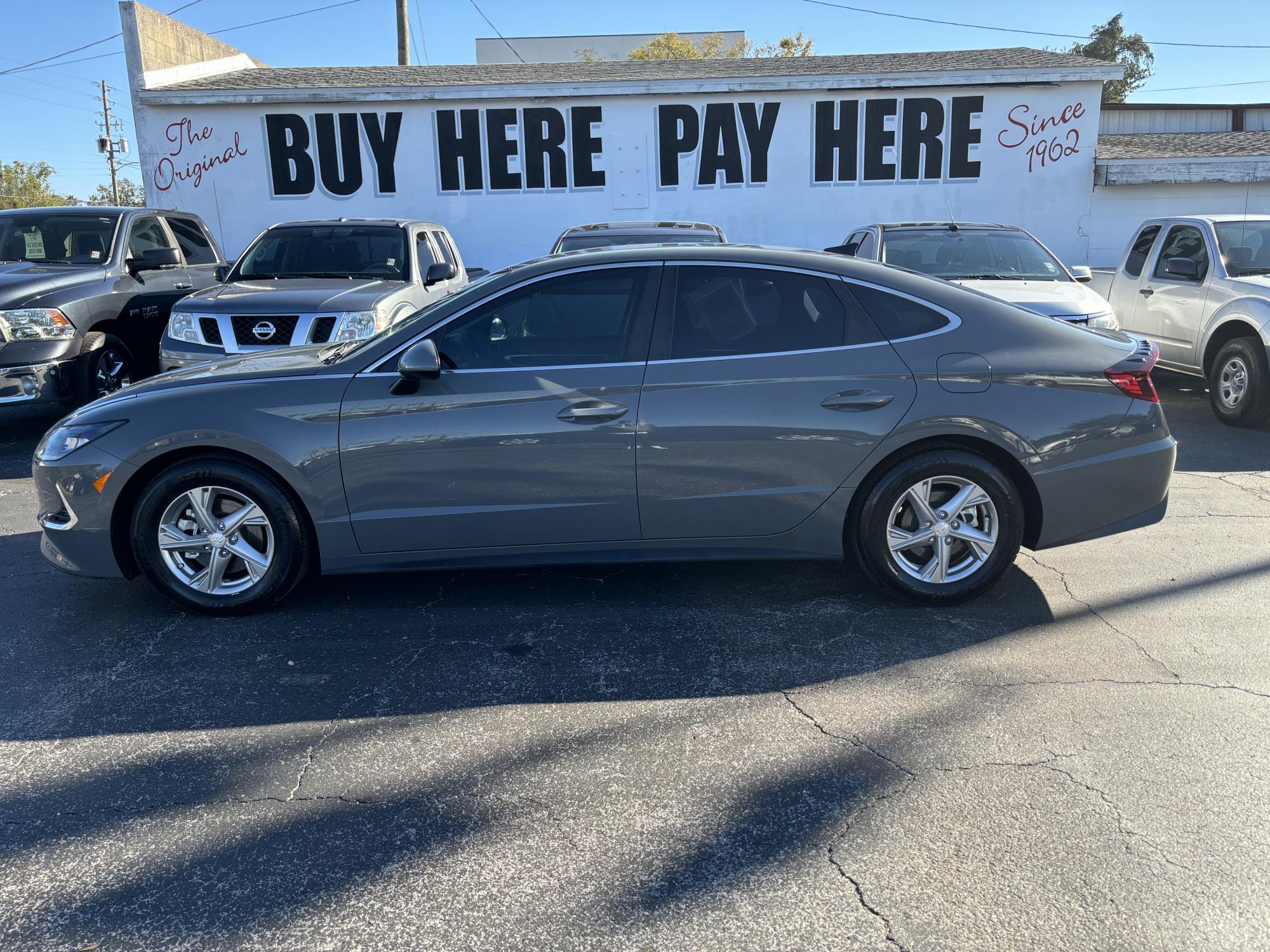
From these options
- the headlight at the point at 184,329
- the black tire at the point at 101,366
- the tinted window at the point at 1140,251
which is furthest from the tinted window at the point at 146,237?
the tinted window at the point at 1140,251

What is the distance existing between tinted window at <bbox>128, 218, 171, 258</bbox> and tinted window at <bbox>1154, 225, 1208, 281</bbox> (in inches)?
395

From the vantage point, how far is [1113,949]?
2420mm

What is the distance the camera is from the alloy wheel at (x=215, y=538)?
14.7 ft

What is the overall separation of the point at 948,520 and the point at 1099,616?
0.83 meters

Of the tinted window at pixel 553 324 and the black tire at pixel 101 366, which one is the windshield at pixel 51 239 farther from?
the tinted window at pixel 553 324

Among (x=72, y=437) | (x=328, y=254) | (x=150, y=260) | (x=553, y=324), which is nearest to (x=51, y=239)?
(x=150, y=260)

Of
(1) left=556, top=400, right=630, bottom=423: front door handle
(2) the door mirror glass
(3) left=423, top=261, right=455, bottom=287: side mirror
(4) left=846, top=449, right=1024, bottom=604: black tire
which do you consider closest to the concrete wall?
(3) left=423, top=261, right=455, bottom=287: side mirror

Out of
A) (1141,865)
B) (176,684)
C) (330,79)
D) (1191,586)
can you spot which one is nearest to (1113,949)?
(1141,865)

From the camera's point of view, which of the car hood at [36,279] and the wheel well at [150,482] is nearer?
the wheel well at [150,482]

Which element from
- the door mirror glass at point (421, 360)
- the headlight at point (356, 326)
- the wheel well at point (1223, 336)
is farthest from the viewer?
the wheel well at point (1223, 336)

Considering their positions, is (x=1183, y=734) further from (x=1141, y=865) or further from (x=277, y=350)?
(x=277, y=350)

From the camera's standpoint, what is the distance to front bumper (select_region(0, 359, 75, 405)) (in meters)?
8.12

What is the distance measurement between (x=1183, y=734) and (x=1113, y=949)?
1.32m

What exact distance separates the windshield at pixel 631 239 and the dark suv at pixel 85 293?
12.7ft
